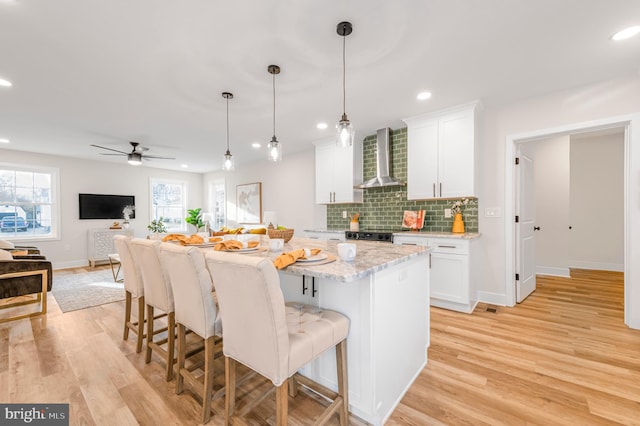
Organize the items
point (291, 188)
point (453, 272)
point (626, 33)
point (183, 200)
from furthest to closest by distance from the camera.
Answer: point (183, 200) < point (291, 188) < point (453, 272) < point (626, 33)

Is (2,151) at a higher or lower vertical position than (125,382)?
higher

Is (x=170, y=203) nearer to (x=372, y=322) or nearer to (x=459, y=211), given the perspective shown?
(x=459, y=211)

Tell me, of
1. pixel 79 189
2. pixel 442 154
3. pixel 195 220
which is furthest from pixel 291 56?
pixel 79 189

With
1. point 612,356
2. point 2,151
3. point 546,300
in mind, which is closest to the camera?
point 612,356

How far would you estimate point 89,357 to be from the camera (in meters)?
2.23

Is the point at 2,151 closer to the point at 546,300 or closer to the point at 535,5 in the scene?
the point at 535,5

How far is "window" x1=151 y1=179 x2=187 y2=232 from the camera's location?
748 centimetres

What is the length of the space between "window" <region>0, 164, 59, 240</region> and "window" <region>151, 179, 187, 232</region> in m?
1.96

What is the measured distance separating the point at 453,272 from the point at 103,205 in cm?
750

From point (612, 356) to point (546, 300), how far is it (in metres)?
1.50

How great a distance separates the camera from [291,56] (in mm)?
2271

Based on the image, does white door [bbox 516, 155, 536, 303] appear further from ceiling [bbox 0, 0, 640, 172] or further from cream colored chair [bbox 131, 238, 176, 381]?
cream colored chair [bbox 131, 238, 176, 381]

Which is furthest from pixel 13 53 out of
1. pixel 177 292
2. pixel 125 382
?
pixel 125 382

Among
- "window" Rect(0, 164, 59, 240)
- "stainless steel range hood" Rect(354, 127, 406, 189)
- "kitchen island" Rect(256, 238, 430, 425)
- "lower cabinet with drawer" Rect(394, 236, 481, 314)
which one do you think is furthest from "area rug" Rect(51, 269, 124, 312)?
"lower cabinet with drawer" Rect(394, 236, 481, 314)
